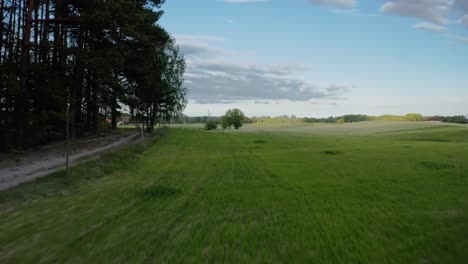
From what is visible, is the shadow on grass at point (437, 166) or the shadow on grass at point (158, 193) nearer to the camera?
the shadow on grass at point (158, 193)

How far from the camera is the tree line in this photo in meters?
19.1

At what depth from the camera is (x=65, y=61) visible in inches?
913

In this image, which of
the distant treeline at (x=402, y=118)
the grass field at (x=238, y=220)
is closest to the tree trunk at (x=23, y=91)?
the grass field at (x=238, y=220)

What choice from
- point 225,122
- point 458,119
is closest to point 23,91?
point 225,122

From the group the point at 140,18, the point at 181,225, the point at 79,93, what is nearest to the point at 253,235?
the point at 181,225

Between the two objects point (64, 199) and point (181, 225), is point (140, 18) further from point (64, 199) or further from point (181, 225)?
point (181, 225)

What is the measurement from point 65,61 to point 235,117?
82751mm

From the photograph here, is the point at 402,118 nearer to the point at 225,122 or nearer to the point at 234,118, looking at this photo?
the point at 234,118

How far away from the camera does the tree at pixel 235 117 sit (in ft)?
341

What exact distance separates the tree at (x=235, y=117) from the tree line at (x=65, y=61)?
239 feet

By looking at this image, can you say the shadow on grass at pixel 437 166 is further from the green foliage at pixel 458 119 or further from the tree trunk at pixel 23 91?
the green foliage at pixel 458 119

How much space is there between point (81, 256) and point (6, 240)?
1738mm

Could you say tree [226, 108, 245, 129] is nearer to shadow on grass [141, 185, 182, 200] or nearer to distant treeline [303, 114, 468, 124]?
distant treeline [303, 114, 468, 124]

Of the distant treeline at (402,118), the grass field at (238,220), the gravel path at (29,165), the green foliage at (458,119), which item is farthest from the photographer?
the distant treeline at (402,118)
